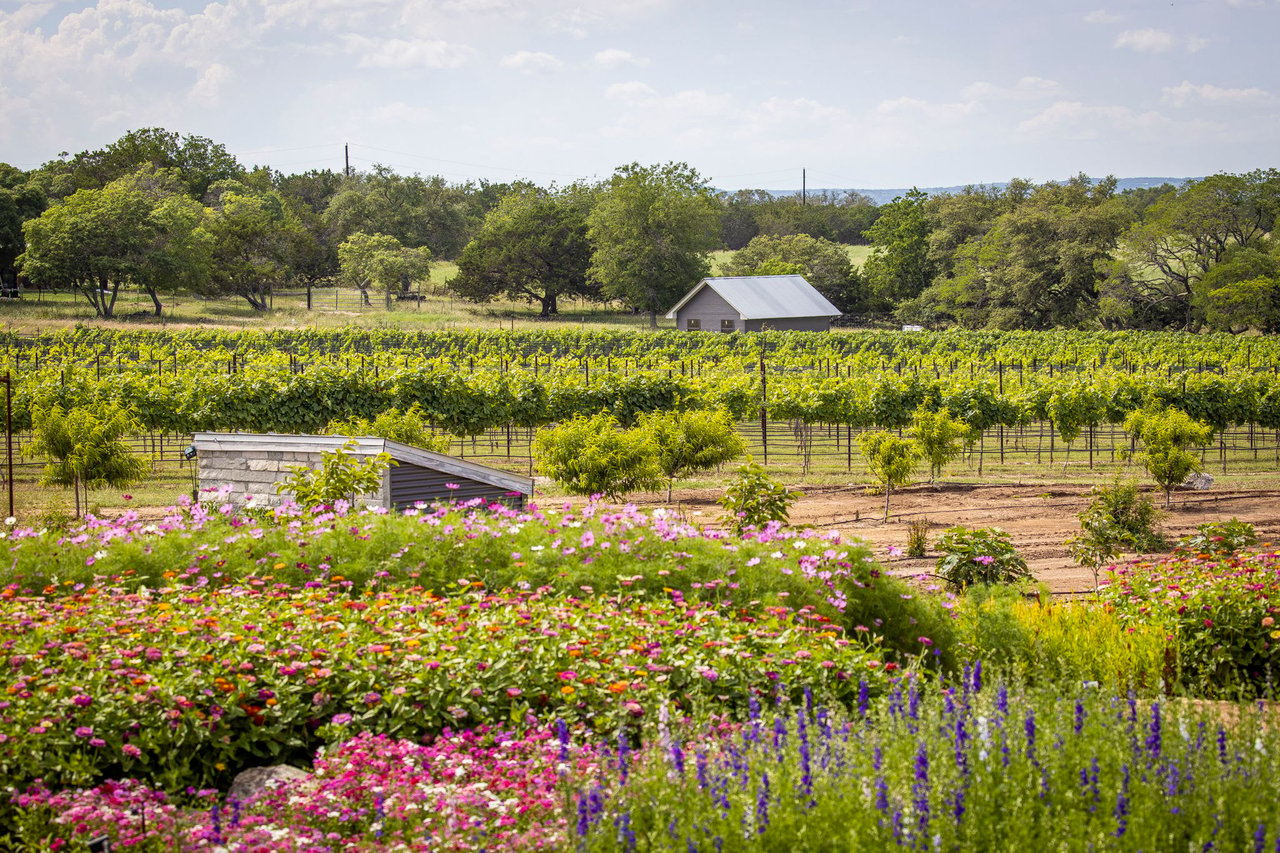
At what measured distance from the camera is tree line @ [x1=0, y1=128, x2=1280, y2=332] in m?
53.5

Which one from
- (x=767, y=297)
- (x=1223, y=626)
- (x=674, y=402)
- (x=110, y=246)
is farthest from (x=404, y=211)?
(x=1223, y=626)

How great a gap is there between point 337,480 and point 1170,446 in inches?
607

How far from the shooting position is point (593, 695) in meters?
5.88

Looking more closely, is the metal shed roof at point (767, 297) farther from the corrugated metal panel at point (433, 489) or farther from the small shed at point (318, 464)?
the small shed at point (318, 464)

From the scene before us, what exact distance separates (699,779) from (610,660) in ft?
6.04

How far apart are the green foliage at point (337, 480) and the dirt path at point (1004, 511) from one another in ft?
21.5

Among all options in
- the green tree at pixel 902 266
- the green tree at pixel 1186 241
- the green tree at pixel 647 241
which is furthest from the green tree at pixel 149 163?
the green tree at pixel 1186 241

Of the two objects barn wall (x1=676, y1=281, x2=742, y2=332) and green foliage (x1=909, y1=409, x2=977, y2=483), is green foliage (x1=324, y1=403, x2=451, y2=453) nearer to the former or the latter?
green foliage (x1=909, y1=409, x2=977, y2=483)

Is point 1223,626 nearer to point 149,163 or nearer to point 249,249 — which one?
point 249,249

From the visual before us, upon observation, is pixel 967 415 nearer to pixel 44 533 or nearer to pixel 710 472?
pixel 710 472

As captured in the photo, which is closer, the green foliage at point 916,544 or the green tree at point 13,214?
the green foliage at point 916,544

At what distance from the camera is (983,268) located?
2496 inches

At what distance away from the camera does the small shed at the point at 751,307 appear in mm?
55812

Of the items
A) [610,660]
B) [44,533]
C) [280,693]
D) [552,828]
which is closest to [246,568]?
[44,533]
